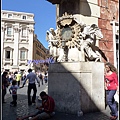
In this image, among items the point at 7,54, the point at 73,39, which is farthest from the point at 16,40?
the point at 73,39

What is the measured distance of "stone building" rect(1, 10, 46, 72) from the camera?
49375 millimetres

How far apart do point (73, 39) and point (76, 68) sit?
113 centimetres

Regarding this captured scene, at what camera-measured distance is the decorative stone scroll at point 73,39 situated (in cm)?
696

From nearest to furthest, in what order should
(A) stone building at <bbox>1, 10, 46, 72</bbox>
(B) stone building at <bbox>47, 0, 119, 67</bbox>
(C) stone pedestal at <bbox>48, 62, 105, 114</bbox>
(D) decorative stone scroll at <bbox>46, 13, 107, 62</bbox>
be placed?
(C) stone pedestal at <bbox>48, 62, 105, 114</bbox>, (D) decorative stone scroll at <bbox>46, 13, 107, 62</bbox>, (B) stone building at <bbox>47, 0, 119, 67</bbox>, (A) stone building at <bbox>1, 10, 46, 72</bbox>

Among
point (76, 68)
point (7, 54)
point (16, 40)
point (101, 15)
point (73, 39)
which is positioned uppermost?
point (16, 40)

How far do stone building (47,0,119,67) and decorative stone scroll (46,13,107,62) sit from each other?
1.15 feet

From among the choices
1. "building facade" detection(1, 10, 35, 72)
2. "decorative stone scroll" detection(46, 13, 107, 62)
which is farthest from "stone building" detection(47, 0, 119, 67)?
"building facade" detection(1, 10, 35, 72)

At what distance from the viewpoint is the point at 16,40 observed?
5056cm

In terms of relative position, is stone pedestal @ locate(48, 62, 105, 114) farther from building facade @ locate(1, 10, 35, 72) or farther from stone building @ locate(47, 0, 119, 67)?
building facade @ locate(1, 10, 35, 72)

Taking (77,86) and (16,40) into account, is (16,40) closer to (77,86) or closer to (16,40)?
(16,40)

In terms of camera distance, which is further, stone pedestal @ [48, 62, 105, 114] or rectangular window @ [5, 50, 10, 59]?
rectangular window @ [5, 50, 10, 59]

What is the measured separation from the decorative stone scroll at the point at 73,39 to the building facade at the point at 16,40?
4262cm

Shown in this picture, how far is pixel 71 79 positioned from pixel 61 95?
72cm

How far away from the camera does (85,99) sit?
6555mm
